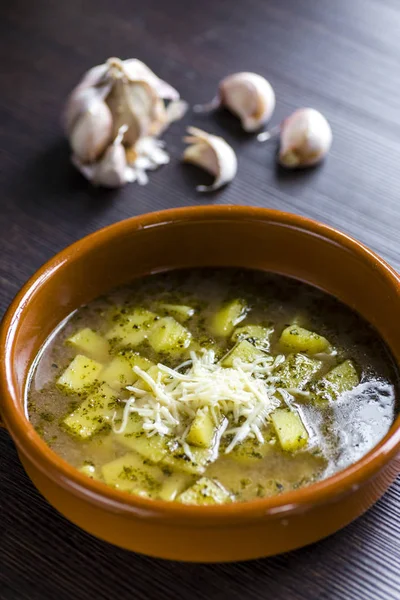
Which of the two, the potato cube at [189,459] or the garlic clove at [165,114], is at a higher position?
the potato cube at [189,459]

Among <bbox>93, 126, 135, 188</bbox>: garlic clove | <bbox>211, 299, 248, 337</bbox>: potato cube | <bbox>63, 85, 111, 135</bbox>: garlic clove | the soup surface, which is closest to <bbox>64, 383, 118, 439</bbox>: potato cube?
the soup surface

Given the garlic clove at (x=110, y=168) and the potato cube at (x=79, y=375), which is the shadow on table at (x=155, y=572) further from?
the garlic clove at (x=110, y=168)

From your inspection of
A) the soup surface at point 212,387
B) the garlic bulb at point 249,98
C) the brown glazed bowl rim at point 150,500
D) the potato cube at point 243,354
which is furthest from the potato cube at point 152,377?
the garlic bulb at point 249,98

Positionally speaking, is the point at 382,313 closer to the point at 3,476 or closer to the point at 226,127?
the point at 3,476

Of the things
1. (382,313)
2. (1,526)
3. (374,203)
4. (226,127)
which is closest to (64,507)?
(1,526)

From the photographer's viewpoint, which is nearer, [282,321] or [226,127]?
[282,321]

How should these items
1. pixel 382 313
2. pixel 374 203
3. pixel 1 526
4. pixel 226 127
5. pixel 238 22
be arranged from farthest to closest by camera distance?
pixel 238 22 → pixel 226 127 → pixel 374 203 → pixel 382 313 → pixel 1 526
